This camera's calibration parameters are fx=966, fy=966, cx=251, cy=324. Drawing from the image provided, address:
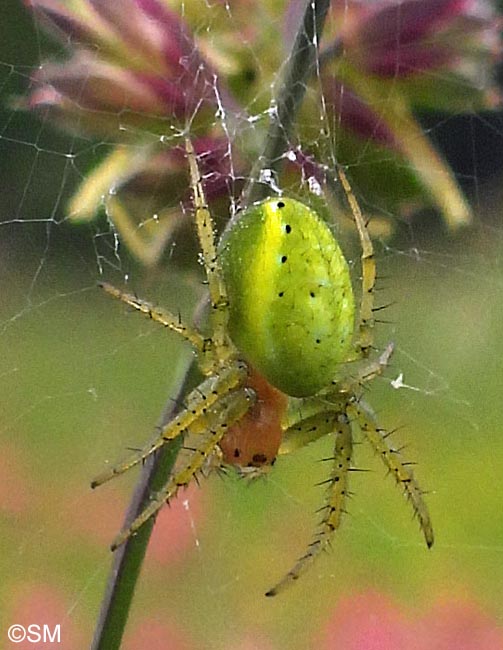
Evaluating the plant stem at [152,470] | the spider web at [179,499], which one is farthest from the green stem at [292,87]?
the spider web at [179,499]

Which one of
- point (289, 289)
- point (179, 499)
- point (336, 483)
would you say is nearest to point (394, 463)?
point (336, 483)

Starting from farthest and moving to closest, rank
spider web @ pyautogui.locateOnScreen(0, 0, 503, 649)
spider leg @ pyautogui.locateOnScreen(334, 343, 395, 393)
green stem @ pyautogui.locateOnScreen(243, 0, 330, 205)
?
spider web @ pyautogui.locateOnScreen(0, 0, 503, 649), spider leg @ pyautogui.locateOnScreen(334, 343, 395, 393), green stem @ pyautogui.locateOnScreen(243, 0, 330, 205)

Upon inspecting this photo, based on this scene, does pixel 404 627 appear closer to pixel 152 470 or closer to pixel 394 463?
pixel 394 463

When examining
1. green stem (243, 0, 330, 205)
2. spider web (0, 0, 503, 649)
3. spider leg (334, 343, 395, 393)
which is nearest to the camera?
green stem (243, 0, 330, 205)

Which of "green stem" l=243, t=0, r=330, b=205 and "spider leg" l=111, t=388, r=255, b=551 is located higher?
"green stem" l=243, t=0, r=330, b=205

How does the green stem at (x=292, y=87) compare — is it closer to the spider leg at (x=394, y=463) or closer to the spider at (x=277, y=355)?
the spider at (x=277, y=355)

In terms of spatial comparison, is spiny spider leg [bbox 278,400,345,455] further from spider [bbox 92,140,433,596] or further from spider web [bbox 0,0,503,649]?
spider web [bbox 0,0,503,649]

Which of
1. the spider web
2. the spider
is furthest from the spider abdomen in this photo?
the spider web


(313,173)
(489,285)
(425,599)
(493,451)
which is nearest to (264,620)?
(425,599)
